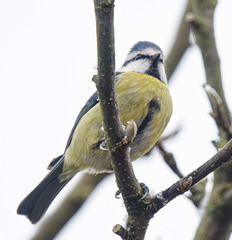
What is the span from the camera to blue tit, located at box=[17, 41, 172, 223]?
2.64m

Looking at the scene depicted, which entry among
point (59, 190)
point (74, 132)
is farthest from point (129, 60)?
point (59, 190)

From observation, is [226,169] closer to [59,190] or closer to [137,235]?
[137,235]

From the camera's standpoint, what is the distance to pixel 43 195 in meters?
3.07

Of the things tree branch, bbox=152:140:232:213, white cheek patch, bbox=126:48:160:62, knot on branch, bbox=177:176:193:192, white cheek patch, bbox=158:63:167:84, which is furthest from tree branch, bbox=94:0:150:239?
white cheek patch, bbox=126:48:160:62

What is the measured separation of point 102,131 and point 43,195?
0.82 metres

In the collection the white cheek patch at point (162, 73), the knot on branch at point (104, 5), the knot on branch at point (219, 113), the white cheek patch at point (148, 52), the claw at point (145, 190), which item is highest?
the knot on branch at point (104, 5)

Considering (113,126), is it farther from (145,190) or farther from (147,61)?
(147,61)

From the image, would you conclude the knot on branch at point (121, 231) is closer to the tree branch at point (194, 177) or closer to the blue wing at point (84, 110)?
the tree branch at point (194, 177)

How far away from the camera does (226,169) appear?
6.42ft

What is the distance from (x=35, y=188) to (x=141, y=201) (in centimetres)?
142

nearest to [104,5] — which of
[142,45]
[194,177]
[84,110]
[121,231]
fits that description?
[194,177]

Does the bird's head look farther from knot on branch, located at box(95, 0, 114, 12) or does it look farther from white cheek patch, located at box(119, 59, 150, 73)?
knot on branch, located at box(95, 0, 114, 12)

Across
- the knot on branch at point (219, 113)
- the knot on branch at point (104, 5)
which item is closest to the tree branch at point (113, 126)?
the knot on branch at point (104, 5)

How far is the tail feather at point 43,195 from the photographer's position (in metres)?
2.90
